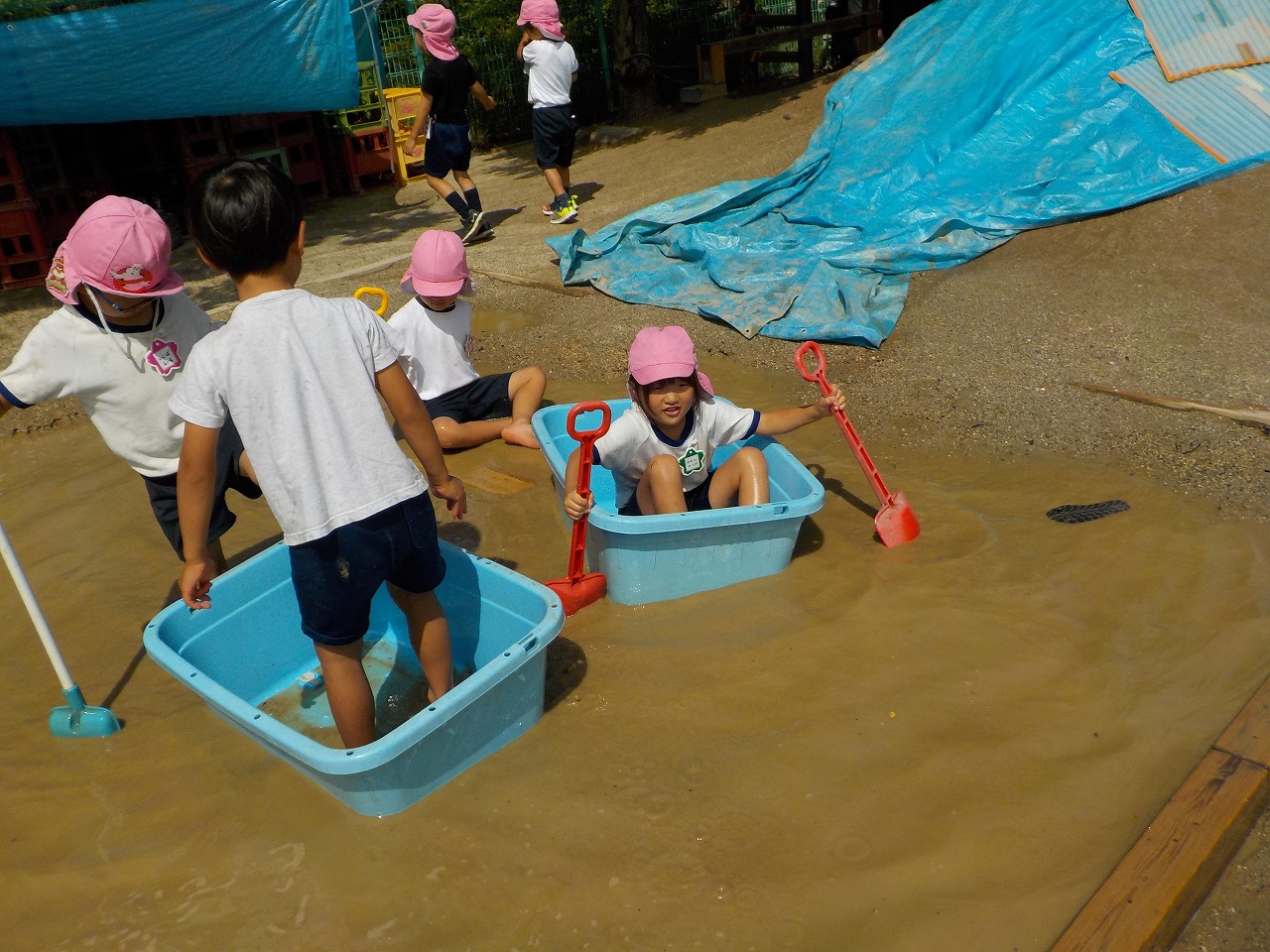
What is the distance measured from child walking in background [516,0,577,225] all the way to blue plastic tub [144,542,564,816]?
4.63 meters

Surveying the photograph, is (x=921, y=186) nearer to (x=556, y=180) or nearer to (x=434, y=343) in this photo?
(x=556, y=180)

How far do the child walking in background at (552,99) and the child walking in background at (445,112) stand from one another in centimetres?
38

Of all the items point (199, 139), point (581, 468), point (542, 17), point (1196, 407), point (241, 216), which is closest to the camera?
point (241, 216)

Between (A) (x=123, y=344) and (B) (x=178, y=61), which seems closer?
(A) (x=123, y=344)

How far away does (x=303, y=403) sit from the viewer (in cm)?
189

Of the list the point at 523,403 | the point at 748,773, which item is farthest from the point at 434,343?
the point at 748,773

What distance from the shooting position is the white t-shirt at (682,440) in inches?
115

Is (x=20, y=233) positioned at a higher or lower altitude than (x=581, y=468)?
higher

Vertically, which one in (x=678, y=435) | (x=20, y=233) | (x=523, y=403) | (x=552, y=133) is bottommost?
(x=523, y=403)

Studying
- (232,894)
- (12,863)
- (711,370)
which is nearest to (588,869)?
(232,894)

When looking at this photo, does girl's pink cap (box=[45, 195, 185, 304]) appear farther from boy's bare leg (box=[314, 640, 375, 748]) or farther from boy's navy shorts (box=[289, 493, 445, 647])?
boy's bare leg (box=[314, 640, 375, 748])

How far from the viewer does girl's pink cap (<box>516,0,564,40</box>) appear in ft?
23.1

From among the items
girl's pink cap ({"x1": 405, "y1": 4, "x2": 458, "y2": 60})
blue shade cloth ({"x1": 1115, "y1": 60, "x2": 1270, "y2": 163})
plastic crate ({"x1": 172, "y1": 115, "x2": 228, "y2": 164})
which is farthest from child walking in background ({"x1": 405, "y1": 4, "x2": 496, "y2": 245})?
blue shade cloth ({"x1": 1115, "y1": 60, "x2": 1270, "y2": 163})

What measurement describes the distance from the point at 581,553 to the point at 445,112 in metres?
4.84
